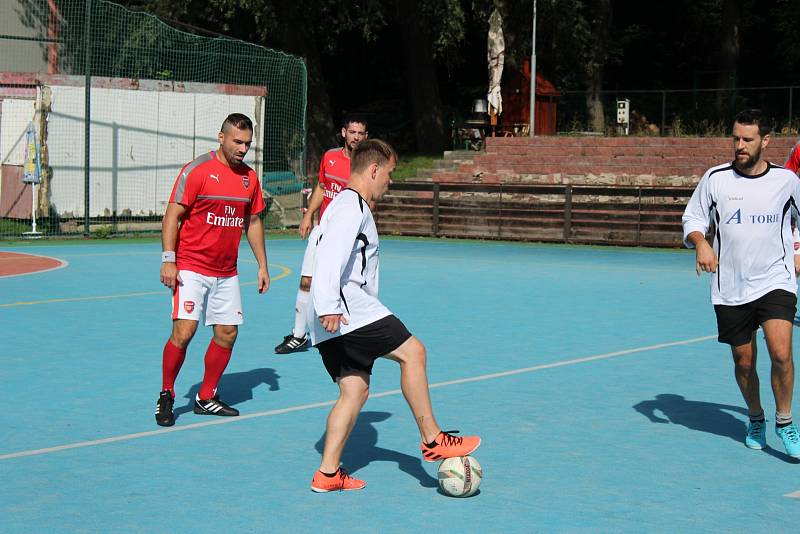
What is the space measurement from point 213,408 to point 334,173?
4.09 metres

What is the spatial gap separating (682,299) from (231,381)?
27.7ft

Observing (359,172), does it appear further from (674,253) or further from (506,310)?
(674,253)

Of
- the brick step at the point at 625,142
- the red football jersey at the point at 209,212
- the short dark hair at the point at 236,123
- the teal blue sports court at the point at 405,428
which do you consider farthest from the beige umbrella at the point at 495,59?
the short dark hair at the point at 236,123

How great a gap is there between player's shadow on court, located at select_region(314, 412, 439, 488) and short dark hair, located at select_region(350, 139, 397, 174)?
5.94ft

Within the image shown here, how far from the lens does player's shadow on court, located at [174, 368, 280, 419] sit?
907cm

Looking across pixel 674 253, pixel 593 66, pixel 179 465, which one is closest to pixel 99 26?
pixel 593 66

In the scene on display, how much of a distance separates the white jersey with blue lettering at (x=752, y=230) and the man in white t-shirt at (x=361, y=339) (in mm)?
2256

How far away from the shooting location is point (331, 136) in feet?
134

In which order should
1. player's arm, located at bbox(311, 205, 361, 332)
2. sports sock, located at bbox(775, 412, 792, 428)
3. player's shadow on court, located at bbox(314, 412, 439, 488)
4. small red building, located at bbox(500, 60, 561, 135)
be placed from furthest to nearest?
small red building, located at bbox(500, 60, 561, 135) → sports sock, located at bbox(775, 412, 792, 428) → player's shadow on court, located at bbox(314, 412, 439, 488) → player's arm, located at bbox(311, 205, 361, 332)

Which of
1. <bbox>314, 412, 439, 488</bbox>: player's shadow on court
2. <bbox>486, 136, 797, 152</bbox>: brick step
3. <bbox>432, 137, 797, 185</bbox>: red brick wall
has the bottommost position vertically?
<bbox>314, 412, 439, 488</bbox>: player's shadow on court

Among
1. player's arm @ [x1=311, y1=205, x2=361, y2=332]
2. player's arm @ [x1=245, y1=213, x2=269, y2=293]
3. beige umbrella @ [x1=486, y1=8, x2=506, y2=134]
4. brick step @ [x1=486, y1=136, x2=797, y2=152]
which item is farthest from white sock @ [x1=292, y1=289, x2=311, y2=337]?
beige umbrella @ [x1=486, y1=8, x2=506, y2=134]

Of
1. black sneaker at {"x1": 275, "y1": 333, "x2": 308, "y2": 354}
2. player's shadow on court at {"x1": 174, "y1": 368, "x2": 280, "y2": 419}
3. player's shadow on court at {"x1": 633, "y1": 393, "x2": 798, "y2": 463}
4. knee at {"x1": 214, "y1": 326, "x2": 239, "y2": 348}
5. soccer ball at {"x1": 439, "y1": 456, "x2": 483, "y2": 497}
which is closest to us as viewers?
soccer ball at {"x1": 439, "y1": 456, "x2": 483, "y2": 497}

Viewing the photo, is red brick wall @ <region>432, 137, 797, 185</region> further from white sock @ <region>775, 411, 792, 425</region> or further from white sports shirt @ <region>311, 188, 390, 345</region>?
white sports shirt @ <region>311, 188, 390, 345</region>

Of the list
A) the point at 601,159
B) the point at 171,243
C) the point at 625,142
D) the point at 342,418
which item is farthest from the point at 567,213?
the point at 342,418
